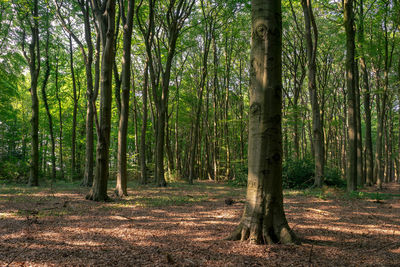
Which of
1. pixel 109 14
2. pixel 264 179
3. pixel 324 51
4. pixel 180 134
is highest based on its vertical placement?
pixel 324 51

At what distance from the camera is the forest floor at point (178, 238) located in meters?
2.92

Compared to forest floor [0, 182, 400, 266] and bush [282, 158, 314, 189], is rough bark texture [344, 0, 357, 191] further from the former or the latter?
bush [282, 158, 314, 189]

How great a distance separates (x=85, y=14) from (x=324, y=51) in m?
17.7

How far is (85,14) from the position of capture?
12.0 m

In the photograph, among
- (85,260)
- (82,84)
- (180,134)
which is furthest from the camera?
(180,134)

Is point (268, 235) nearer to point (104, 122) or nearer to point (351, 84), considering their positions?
point (104, 122)

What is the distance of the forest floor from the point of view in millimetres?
2924

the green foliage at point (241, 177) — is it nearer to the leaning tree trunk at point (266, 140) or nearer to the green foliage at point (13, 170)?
the leaning tree trunk at point (266, 140)

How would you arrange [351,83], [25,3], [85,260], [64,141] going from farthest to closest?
1. [64,141]
2. [25,3]
3. [351,83]
4. [85,260]

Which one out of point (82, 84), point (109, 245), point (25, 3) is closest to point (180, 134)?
point (82, 84)

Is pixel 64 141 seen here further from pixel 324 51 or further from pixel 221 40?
pixel 324 51

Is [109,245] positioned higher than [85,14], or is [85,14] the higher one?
[85,14]

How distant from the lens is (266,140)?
3426 mm

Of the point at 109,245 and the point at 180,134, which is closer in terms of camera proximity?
the point at 109,245
